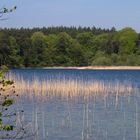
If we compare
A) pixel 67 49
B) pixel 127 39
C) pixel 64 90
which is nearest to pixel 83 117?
pixel 64 90

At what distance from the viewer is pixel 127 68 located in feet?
242

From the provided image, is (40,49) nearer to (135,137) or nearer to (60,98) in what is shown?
(60,98)

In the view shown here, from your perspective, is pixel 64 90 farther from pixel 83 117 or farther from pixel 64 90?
pixel 83 117

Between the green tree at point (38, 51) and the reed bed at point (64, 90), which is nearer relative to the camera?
the reed bed at point (64, 90)

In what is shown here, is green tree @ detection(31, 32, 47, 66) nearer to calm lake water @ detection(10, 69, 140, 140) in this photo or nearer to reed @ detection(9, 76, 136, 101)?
reed @ detection(9, 76, 136, 101)

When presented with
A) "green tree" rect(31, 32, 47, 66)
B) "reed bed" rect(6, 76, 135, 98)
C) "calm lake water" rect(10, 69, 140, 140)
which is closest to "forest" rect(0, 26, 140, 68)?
"green tree" rect(31, 32, 47, 66)

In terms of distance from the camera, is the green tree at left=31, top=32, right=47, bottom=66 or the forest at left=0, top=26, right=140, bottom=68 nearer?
the forest at left=0, top=26, right=140, bottom=68

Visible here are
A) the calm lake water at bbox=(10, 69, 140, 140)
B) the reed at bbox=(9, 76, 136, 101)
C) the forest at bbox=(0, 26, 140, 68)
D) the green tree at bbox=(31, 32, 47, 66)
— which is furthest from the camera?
the green tree at bbox=(31, 32, 47, 66)

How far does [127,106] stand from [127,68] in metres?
55.0

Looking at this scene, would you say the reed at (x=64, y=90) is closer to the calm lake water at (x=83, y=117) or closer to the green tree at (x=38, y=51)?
the calm lake water at (x=83, y=117)

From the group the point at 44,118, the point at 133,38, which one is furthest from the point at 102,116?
the point at 133,38

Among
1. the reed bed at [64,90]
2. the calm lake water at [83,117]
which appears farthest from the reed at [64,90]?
the calm lake water at [83,117]

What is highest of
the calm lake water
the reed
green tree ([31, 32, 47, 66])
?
green tree ([31, 32, 47, 66])

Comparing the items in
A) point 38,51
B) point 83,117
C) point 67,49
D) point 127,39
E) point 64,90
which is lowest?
point 83,117
